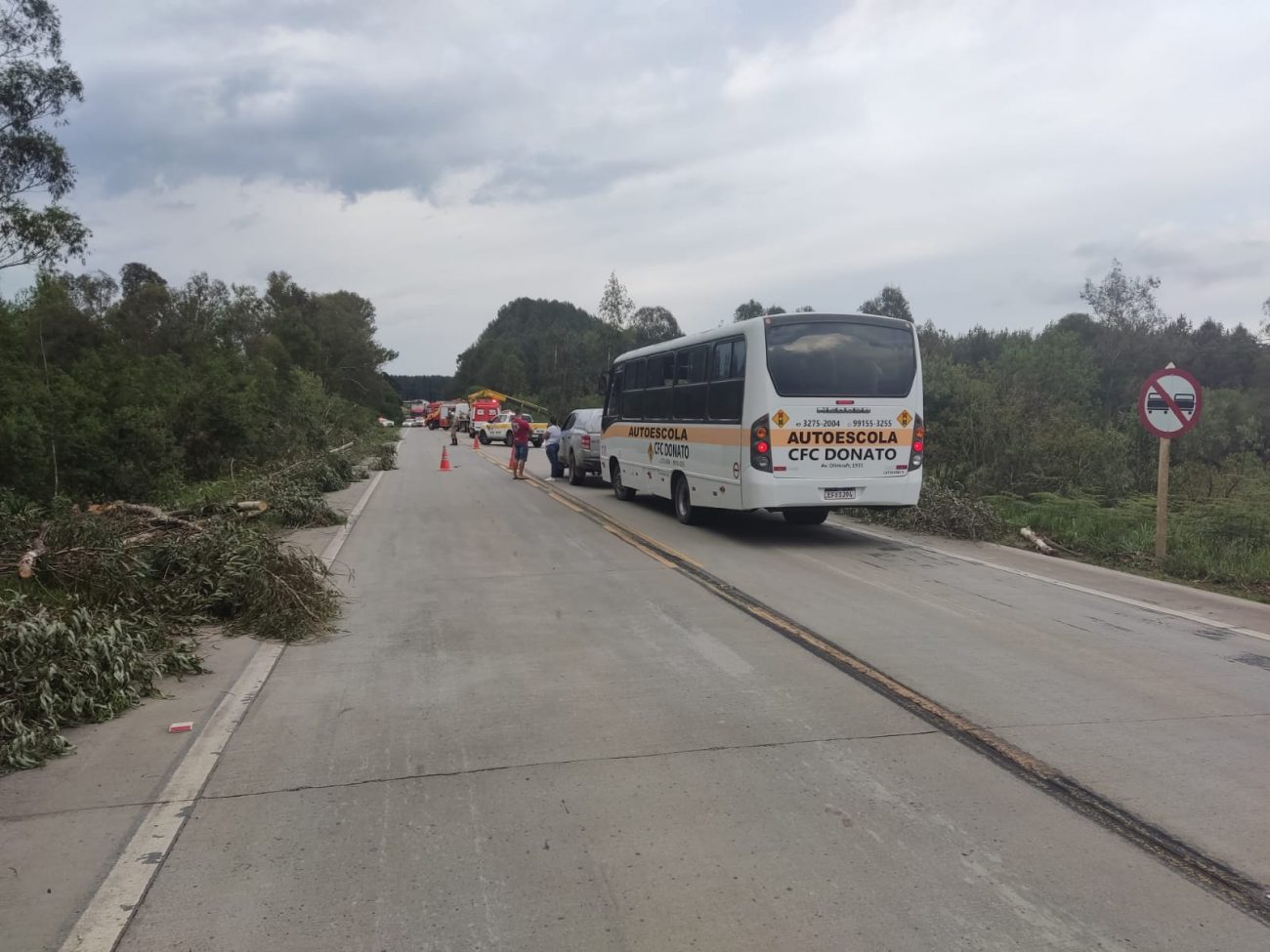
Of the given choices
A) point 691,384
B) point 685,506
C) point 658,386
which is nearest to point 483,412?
point 658,386

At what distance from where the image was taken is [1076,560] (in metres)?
11.8

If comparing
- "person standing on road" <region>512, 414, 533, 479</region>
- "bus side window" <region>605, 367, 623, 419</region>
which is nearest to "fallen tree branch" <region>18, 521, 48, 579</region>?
"bus side window" <region>605, 367, 623, 419</region>

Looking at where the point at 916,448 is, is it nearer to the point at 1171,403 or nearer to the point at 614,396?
the point at 1171,403

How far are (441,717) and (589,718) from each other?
2.97 feet

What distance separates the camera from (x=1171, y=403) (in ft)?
36.4

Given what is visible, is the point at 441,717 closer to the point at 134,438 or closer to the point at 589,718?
the point at 589,718

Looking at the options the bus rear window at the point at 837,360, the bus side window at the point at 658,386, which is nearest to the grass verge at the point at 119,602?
the bus rear window at the point at 837,360

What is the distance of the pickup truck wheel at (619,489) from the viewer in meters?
18.9

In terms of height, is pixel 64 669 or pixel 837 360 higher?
pixel 837 360

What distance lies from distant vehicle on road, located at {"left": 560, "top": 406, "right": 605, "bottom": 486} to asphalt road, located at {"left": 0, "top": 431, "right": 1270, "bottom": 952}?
44.8 feet

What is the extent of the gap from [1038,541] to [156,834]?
37.8 feet

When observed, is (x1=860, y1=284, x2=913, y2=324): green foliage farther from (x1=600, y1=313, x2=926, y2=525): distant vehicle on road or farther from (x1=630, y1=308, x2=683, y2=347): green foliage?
(x1=600, y1=313, x2=926, y2=525): distant vehicle on road

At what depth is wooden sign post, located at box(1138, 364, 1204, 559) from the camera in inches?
434

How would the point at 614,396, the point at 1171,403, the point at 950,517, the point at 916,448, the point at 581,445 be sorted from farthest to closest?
the point at 581,445 → the point at 614,396 → the point at 950,517 → the point at 916,448 → the point at 1171,403
